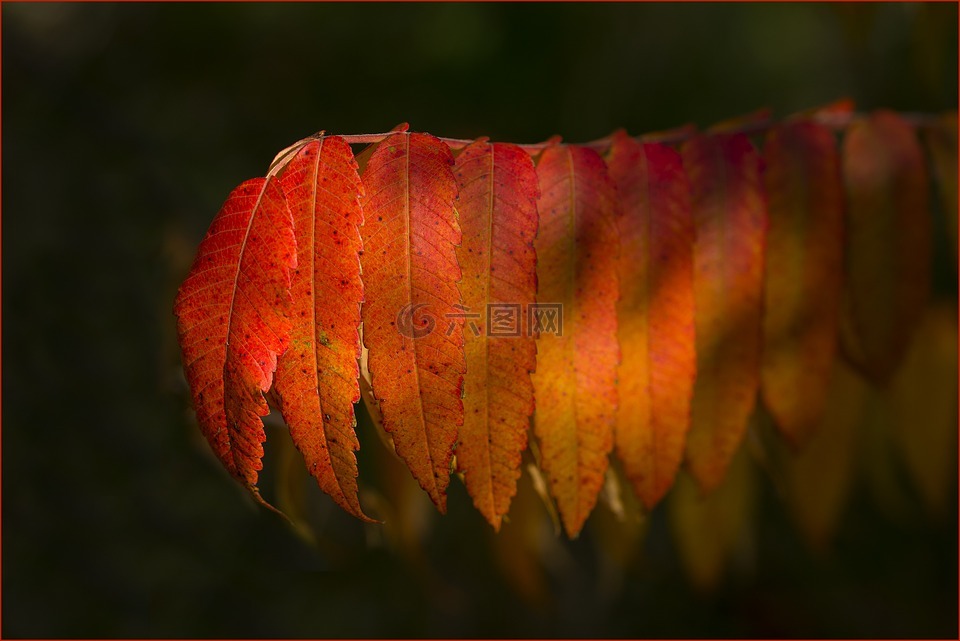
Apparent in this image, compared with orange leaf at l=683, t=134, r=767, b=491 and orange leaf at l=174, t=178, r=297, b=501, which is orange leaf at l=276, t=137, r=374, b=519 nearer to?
orange leaf at l=174, t=178, r=297, b=501

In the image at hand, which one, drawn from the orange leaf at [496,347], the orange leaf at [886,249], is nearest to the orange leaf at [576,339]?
the orange leaf at [496,347]

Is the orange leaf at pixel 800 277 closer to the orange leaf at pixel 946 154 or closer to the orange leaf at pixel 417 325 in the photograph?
the orange leaf at pixel 946 154

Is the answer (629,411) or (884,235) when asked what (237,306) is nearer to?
(629,411)

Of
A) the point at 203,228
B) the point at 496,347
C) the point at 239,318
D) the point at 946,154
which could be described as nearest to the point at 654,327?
the point at 496,347

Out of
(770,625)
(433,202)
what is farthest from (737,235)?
(770,625)

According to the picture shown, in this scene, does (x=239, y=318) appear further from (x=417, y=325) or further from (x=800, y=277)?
(x=800, y=277)
